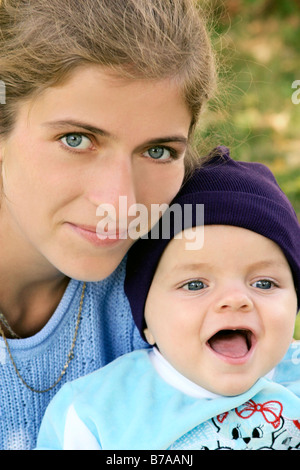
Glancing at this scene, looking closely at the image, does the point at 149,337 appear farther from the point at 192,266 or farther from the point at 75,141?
the point at 75,141

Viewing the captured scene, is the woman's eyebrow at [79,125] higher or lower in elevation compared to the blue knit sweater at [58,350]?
higher

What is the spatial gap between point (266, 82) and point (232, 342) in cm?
284

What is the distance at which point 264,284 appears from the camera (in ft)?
5.21

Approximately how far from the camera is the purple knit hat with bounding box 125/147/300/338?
1.58 metres

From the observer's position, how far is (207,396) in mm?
1616

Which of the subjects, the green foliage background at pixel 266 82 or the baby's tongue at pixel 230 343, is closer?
the baby's tongue at pixel 230 343

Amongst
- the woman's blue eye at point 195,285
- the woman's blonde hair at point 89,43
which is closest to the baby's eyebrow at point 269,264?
the woman's blue eye at point 195,285

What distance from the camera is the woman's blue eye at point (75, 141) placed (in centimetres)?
150

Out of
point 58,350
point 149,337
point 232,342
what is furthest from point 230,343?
point 58,350

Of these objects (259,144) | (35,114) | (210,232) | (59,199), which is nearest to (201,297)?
(210,232)

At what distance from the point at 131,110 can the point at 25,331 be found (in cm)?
75

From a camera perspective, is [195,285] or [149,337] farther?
[149,337]

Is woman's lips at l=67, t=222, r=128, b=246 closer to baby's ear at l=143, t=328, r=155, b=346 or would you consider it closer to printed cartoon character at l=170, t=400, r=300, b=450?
baby's ear at l=143, t=328, r=155, b=346

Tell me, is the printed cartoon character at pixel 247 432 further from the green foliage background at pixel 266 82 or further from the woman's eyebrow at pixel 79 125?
the green foliage background at pixel 266 82
